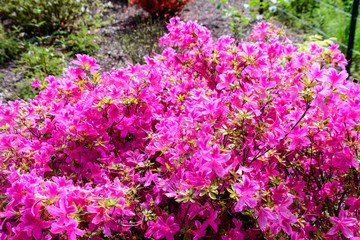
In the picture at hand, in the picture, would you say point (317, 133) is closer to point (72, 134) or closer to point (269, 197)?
point (269, 197)

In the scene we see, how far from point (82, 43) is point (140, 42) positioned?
2.97ft

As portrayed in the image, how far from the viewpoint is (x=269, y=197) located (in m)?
1.22

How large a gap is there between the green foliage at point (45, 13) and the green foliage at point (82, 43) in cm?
40

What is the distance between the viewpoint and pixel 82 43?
4641mm

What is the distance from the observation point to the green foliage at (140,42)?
4148 mm

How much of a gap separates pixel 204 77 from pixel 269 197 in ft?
3.07

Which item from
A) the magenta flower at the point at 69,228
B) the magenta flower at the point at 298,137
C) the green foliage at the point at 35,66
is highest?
the magenta flower at the point at 298,137

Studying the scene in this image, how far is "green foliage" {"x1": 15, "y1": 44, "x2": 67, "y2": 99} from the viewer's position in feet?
12.4

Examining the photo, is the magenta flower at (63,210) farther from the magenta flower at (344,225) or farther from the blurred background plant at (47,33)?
the blurred background plant at (47,33)

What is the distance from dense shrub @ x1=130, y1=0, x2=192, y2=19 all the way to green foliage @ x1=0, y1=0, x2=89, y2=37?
113 cm

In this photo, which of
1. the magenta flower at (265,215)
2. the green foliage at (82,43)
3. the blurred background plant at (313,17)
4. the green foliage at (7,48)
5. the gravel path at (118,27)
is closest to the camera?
the magenta flower at (265,215)

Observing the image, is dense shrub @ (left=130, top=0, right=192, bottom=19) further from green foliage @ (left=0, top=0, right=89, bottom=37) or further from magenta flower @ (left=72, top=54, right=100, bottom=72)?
magenta flower @ (left=72, top=54, right=100, bottom=72)

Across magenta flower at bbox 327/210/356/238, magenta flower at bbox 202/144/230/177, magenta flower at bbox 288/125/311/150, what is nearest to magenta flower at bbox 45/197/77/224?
magenta flower at bbox 202/144/230/177

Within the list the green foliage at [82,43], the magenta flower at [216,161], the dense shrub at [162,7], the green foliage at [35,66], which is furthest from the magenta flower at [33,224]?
the dense shrub at [162,7]
